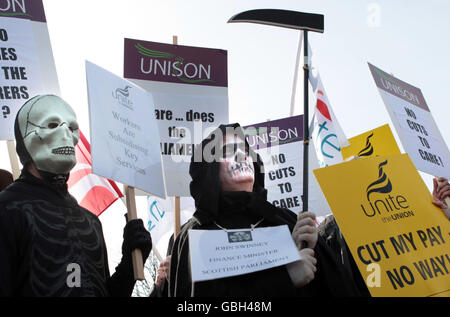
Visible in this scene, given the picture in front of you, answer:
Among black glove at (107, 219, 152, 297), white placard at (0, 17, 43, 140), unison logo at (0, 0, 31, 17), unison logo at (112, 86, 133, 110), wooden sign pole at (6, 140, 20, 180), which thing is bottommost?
black glove at (107, 219, 152, 297)

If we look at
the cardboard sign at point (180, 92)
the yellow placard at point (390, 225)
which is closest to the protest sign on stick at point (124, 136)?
the cardboard sign at point (180, 92)

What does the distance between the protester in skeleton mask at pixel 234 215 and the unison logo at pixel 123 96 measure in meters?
0.69

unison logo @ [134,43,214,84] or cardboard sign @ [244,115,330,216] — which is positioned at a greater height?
unison logo @ [134,43,214,84]

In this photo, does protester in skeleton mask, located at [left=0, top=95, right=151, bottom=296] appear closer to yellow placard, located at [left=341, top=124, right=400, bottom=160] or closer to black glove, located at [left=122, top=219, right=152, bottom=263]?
black glove, located at [left=122, top=219, right=152, bottom=263]

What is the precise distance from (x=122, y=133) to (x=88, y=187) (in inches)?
101

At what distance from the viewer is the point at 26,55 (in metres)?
4.89

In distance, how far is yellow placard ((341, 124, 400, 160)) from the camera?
631 centimetres

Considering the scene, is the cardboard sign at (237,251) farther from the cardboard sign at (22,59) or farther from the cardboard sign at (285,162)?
the cardboard sign at (285,162)

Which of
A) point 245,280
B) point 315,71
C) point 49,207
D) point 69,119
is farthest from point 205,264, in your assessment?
point 315,71

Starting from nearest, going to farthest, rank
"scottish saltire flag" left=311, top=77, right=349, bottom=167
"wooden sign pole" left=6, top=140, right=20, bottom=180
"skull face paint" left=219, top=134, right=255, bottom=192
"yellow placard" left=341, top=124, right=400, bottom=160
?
"skull face paint" left=219, top=134, right=255, bottom=192 → "wooden sign pole" left=6, top=140, right=20, bottom=180 → "yellow placard" left=341, top=124, right=400, bottom=160 → "scottish saltire flag" left=311, top=77, right=349, bottom=167

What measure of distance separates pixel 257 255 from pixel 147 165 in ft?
3.92

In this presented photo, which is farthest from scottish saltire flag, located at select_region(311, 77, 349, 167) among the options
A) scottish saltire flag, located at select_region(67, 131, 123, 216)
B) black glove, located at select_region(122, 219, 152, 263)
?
black glove, located at select_region(122, 219, 152, 263)

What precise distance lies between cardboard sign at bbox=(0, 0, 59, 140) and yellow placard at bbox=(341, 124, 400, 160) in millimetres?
3538

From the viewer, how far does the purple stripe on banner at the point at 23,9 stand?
5.04 meters
